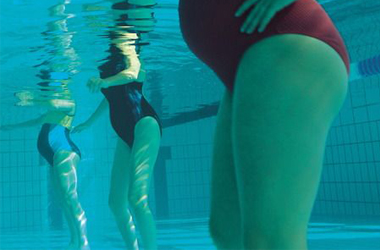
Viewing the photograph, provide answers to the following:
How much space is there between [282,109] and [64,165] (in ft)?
21.9

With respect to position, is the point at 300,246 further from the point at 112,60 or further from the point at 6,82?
the point at 6,82

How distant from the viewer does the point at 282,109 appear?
1.04 meters

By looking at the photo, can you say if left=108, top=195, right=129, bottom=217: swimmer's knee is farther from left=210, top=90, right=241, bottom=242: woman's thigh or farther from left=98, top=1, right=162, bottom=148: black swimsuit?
left=210, top=90, right=241, bottom=242: woman's thigh

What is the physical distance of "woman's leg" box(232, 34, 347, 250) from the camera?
40.5 inches

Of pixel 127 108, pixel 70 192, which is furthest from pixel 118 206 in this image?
pixel 70 192

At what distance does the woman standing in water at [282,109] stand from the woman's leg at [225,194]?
31 cm

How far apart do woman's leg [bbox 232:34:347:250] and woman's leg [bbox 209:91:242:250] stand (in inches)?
13.5

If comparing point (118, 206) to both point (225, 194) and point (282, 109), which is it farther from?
point (282, 109)

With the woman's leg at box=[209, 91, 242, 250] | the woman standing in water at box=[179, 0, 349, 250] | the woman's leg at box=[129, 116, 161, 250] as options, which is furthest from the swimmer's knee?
the woman standing in water at box=[179, 0, 349, 250]

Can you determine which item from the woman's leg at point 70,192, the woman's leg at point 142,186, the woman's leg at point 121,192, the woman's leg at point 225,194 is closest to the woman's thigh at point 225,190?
the woman's leg at point 225,194

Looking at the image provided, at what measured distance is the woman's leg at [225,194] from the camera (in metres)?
1.44

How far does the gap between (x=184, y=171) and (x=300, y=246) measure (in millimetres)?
18657

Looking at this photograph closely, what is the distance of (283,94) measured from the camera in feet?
3.41

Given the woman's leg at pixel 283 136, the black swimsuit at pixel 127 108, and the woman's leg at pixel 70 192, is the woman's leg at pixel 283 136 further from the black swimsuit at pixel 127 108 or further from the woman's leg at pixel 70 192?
the woman's leg at pixel 70 192
